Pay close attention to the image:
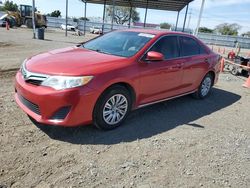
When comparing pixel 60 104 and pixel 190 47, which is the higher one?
pixel 190 47

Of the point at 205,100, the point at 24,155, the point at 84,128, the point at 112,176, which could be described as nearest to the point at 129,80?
the point at 84,128

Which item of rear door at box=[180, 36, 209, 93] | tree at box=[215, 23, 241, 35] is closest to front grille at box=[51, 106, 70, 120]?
rear door at box=[180, 36, 209, 93]

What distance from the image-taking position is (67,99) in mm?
3523

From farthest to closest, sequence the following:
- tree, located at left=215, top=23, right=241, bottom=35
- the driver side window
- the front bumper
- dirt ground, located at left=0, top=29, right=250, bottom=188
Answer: tree, located at left=215, top=23, right=241, bottom=35 < the driver side window < the front bumper < dirt ground, located at left=0, top=29, right=250, bottom=188

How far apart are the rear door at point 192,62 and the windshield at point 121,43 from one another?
106 cm

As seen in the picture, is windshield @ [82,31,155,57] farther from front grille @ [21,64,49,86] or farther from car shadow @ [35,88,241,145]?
front grille @ [21,64,49,86]

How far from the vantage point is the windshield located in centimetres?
464

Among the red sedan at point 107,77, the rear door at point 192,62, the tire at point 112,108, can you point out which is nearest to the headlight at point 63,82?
the red sedan at point 107,77

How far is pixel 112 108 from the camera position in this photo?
13.7 ft

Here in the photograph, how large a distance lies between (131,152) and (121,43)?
7.20 ft

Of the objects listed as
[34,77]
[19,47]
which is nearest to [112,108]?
[34,77]

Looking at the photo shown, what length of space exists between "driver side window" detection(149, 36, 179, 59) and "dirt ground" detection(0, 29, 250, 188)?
121cm

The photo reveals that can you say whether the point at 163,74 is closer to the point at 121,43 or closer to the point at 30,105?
the point at 121,43

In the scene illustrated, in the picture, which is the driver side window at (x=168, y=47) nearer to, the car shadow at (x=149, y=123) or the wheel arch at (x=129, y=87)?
the wheel arch at (x=129, y=87)
